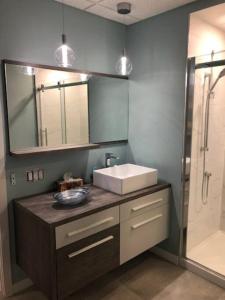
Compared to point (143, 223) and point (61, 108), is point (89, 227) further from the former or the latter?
point (61, 108)

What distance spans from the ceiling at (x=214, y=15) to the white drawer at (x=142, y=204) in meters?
1.71

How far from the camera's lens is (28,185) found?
7.13ft

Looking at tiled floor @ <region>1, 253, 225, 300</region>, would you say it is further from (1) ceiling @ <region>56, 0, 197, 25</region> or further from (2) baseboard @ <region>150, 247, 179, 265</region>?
(1) ceiling @ <region>56, 0, 197, 25</region>

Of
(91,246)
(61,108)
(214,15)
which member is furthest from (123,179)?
(214,15)

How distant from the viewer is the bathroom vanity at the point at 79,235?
1.71 metres

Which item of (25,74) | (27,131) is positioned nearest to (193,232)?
(27,131)

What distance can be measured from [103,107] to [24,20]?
112 centimetres

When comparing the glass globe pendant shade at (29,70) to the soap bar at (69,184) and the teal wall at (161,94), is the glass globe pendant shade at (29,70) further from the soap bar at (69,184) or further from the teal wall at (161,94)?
the teal wall at (161,94)

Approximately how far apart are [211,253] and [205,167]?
0.95 metres

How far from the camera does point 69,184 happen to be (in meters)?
2.33

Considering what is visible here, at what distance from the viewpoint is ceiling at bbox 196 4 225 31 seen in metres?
2.14

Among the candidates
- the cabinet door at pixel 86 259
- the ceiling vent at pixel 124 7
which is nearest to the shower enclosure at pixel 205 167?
the ceiling vent at pixel 124 7

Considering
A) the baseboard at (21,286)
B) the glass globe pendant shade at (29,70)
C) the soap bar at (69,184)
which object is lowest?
the baseboard at (21,286)

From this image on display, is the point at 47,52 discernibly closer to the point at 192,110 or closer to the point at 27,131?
the point at 27,131
